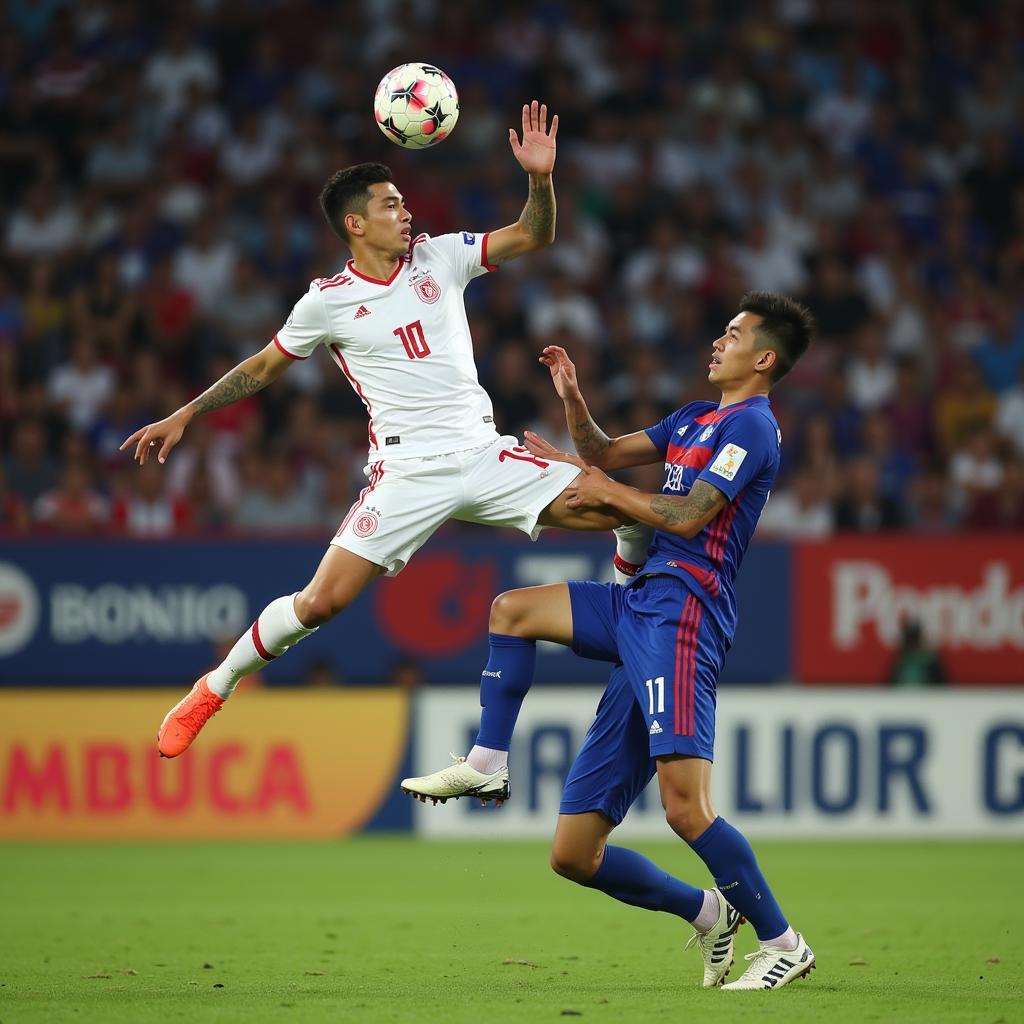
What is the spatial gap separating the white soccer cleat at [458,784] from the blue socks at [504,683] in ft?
0.42

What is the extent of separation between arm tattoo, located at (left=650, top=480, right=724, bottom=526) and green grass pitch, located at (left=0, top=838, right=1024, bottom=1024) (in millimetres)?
1841

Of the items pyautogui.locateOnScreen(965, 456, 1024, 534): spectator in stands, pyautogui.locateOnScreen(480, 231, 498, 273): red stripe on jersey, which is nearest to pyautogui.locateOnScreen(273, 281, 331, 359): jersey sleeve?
pyautogui.locateOnScreen(480, 231, 498, 273): red stripe on jersey

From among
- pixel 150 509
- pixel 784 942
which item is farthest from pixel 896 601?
pixel 784 942

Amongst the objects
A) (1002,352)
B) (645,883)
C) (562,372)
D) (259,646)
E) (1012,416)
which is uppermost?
(1002,352)

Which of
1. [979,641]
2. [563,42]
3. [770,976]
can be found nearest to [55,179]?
[563,42]

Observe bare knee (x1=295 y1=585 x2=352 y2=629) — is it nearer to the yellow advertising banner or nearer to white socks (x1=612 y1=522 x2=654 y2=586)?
white socks (x1=612 y1=522 x2=654 y2=586)

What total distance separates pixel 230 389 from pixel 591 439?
1.62m

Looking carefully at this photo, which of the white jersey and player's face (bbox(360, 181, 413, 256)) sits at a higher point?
player's face (bbox(360, 181, 413, 256))

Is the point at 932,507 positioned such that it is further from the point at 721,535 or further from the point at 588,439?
the point at 721,535

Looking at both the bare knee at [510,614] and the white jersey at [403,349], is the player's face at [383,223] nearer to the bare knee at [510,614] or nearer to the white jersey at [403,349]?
the white jersey at [403,349]

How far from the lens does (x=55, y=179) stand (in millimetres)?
16578

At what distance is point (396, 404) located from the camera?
776cm

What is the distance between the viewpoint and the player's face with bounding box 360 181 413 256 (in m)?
7.75

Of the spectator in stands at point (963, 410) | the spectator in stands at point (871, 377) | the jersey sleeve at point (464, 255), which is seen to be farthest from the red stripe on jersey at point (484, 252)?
the spectator in stands at point (963, 410)
